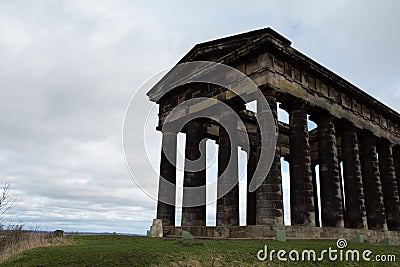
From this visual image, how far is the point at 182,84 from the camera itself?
29.7m

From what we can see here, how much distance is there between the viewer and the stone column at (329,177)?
85.0 ft

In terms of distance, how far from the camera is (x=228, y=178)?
2564cm

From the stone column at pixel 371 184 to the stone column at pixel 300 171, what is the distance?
35.5ft

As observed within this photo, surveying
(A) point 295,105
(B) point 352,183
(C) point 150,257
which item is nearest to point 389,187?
(B) point 352,183

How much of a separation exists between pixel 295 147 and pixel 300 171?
1700mm

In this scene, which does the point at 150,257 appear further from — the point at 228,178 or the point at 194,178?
the point at 194,178

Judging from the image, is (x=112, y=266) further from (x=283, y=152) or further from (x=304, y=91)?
(x=283, y=152)

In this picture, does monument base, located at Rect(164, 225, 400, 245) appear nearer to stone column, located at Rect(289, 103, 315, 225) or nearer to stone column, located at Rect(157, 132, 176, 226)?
stone column, located at Rect(289, 103, 315, 225)

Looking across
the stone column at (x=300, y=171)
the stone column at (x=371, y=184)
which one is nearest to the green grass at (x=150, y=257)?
the stone column at (x=300, y=171)

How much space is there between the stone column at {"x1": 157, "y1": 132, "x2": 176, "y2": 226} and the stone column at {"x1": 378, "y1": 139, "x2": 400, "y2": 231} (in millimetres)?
19406

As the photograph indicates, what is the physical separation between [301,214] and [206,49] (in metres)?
13.5

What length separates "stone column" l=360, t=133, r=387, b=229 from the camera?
3080 cm

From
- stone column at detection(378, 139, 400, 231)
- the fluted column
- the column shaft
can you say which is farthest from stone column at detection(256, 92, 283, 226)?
stone column at detection(378, 139, 400, 231)

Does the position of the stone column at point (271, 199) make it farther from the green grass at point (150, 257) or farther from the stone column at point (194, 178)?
the stone column at point (194, 178)
